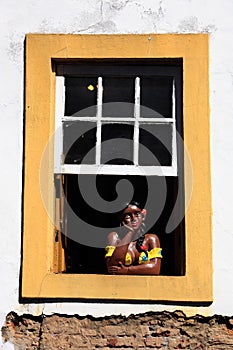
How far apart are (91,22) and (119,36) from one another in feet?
0.72

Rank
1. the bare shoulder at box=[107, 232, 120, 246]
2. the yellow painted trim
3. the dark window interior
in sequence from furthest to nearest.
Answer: the dark window interior → the bare shoulder at box=[107, 232, 120, 246] → the yellow painted trim

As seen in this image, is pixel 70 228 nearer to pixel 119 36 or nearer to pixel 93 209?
pixel 93 209

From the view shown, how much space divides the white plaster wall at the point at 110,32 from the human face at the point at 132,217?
565 mm

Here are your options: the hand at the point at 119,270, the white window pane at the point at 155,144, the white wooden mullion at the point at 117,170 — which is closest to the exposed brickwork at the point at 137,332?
the hand at the point at 119,270

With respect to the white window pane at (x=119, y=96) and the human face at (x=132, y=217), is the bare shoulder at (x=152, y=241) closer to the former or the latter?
the human face at (x=132, y=217)

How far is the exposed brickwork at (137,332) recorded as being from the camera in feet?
19.6

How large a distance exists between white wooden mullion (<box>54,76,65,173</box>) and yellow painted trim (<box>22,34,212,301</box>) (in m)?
0.06

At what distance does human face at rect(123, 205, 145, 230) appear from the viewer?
248 inches

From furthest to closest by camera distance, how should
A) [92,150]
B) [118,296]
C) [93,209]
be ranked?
1. [93,209]
2. [92,150]
3. [118,296]

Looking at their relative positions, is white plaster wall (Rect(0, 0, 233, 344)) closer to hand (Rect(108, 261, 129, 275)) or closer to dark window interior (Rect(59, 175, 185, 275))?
hand (Rect(108, 261, 129, 275))

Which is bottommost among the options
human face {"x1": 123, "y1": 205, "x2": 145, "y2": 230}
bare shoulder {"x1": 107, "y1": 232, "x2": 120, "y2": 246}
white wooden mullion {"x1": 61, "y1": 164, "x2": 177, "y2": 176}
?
bare shoulder {"x1": 107, "y1": 232, "x2": 120, "y2": 246}

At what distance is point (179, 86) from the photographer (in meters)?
6.25

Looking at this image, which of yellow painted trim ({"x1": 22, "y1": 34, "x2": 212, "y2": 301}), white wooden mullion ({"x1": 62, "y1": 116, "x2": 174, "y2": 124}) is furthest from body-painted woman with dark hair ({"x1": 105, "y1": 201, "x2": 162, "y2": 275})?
white wooden mullion ({"x1": 62, "y1": 116, "x2": 174, "y2": 124})

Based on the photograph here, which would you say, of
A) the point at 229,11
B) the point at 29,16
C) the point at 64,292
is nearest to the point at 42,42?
the point at 29,16
